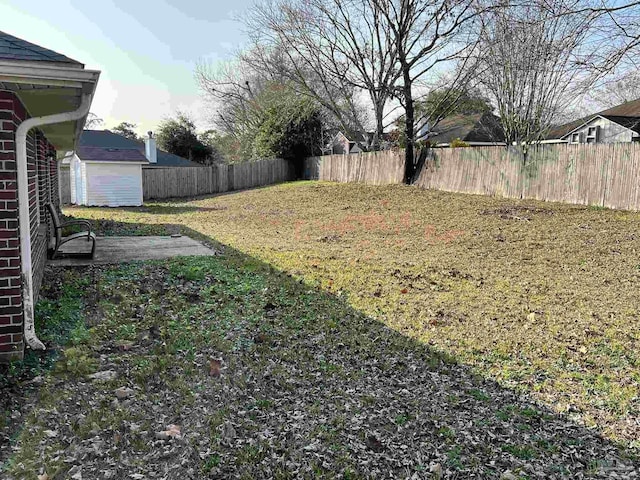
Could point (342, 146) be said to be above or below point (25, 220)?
above

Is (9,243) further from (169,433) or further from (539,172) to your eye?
(539,172)

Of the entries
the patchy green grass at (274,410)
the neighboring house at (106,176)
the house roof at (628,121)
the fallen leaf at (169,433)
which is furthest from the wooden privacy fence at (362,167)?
the fallen leaf at (169,433)


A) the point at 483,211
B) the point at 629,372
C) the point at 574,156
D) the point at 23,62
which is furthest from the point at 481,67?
the point at 23,62

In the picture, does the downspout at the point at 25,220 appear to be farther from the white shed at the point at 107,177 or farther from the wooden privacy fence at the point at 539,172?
the white shed at the point at 107,177

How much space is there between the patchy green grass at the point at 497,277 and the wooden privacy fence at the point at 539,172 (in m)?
0.71

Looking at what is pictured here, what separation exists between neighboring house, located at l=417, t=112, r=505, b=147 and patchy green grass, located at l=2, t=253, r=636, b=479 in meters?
22.8

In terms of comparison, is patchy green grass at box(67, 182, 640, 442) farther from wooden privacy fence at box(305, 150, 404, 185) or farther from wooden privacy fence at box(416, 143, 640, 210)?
wooden privacy fence at box(305, 150, 404, 185)

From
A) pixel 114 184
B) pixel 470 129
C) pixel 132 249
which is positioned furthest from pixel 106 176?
pixel 470 129

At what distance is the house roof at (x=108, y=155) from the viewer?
1967 cm

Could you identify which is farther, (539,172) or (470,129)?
(470,129)

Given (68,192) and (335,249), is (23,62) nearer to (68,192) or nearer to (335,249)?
(335,249)

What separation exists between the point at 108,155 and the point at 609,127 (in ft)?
76.7

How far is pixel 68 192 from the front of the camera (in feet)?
70.7

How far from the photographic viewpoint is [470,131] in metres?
28.7
